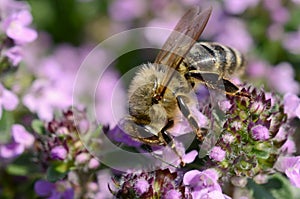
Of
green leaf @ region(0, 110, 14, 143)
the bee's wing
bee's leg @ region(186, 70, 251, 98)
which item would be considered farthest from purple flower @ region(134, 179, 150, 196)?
green leaf @ region(0, 110, 14, 143)

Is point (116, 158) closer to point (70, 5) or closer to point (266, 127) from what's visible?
point (266, 127)

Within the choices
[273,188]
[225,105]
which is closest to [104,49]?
[273,188]

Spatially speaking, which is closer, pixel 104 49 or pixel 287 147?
pixel 287 147

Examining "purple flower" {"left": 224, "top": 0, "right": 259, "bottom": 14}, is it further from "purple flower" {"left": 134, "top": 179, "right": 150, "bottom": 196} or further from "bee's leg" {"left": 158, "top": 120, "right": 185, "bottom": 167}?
"purple flower" {"left": 134, "top": 179, "right": 150, "bottom": 196}

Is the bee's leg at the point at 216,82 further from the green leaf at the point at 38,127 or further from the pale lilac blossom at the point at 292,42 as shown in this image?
the pale lilac blossom at the point at 292,42

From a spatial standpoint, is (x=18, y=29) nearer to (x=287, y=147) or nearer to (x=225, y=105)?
(x=225, y=105)

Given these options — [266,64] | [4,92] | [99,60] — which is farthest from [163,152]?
[99,60]

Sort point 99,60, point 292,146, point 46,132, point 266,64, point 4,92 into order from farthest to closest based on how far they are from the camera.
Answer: point 99,60 → point 266,64 → point 4,92 → point 46,132 → point 292,146
